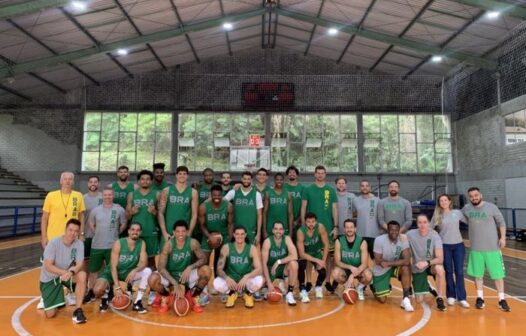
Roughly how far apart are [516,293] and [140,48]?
17139 millimetres

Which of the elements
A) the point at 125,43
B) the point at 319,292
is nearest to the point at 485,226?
the point at 319,292

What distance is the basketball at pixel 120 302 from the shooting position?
15.9ft

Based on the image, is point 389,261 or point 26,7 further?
point 26,7

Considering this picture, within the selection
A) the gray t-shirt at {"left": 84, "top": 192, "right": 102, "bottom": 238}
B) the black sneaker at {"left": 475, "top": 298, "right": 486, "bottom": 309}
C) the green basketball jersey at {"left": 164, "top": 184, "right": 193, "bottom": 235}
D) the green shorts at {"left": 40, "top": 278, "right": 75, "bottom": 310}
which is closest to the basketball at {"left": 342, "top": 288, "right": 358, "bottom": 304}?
the black sneaker at {"left": 475, "top": 298, "right": 486, "bottom": 309}

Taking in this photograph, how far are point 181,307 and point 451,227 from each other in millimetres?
3861

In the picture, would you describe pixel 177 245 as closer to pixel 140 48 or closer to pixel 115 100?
pixel 140 48

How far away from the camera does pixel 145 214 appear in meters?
5.48

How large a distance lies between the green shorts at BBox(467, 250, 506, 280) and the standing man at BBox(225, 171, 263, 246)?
9.99 ft

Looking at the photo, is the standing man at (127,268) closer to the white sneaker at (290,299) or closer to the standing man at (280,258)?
the standing man at (280,258)

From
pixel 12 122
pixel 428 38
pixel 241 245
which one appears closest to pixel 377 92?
pixel 428 38

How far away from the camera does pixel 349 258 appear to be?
5.62 m

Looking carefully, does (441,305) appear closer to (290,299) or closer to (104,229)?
(290,299)

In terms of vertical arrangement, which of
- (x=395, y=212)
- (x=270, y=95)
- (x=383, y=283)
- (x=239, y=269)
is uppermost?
(x=270, y=95)

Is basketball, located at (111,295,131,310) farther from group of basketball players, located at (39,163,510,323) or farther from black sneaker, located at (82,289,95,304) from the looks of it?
black sneaker, located at (82,289,95,304)
